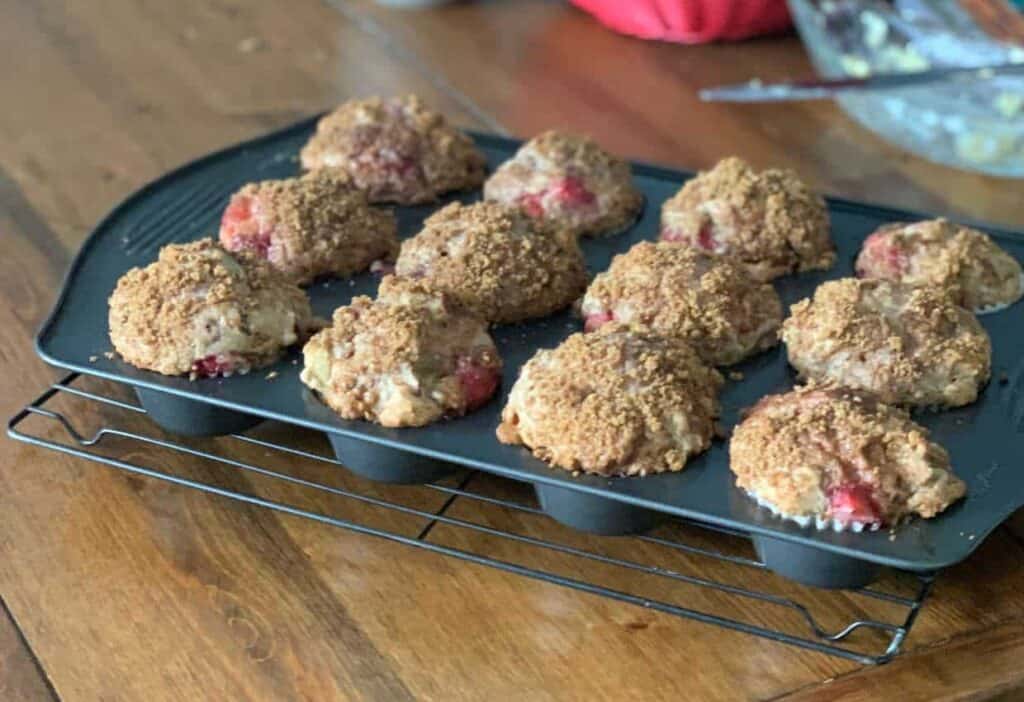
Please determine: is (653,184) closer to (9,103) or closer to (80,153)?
(80,153)

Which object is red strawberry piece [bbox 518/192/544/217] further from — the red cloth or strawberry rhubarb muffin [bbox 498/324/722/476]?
the red cloth

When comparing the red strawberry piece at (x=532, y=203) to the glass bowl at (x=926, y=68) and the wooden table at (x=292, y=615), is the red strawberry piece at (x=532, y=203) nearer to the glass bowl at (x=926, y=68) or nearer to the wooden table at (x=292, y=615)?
the wooden table at (x=292, y=615)

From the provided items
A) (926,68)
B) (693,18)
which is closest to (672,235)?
(926,68)

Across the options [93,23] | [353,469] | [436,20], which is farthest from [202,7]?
[353,469]

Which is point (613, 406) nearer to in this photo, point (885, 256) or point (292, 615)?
point (292, 615)

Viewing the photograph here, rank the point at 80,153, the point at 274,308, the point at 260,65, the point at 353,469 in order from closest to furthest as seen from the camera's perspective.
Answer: the point at 353,469, the point at 274,308, the point at 80,153, the point at 260,65

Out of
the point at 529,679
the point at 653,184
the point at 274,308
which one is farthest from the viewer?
the point at 653,184

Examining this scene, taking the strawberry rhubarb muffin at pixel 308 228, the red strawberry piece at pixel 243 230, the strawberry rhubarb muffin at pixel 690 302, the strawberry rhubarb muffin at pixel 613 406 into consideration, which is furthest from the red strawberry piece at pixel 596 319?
the red strawberry piece at pixel 243 230

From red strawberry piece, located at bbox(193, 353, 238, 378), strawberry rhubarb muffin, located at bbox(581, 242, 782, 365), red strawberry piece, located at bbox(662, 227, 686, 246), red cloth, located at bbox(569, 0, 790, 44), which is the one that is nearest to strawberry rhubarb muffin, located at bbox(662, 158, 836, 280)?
red strawberry piece, located at bbox(662, 227, 686, 246)
